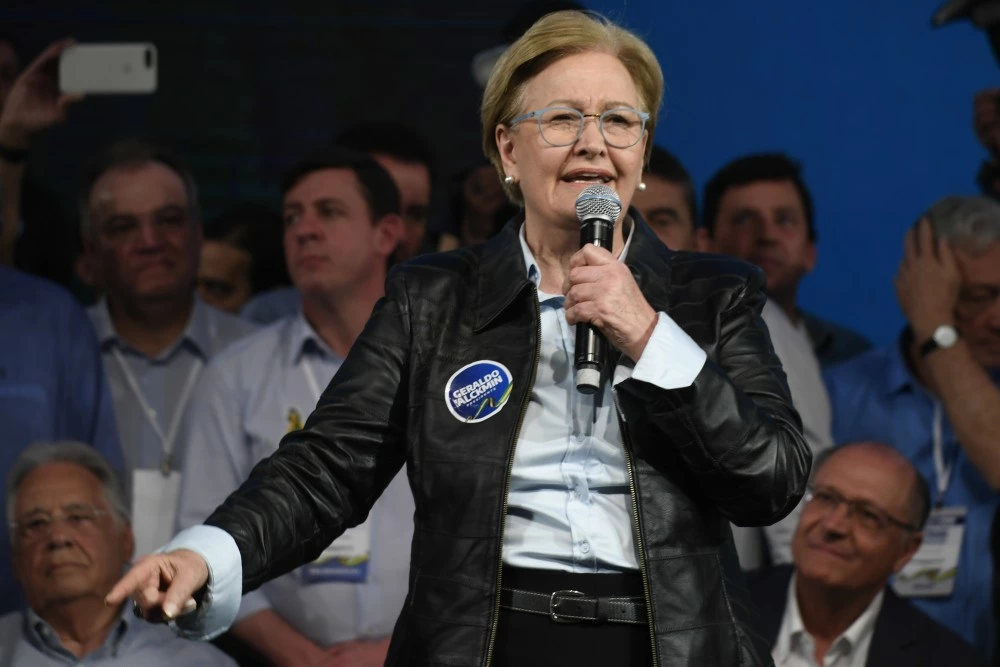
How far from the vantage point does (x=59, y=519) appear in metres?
3.95

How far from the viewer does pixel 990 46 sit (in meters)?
4.33

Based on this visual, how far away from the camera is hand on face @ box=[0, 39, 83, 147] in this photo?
14.8 ft

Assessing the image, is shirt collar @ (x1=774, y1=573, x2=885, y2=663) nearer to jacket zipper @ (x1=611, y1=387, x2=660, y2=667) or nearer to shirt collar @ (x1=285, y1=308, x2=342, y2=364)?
shirt collar @ (x1=285, y1=308, x2=342, y2=364)

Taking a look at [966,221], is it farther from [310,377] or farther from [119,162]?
[119,162]

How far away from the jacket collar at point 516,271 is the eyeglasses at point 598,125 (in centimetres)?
15

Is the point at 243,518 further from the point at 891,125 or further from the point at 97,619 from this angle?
the point at 891,125

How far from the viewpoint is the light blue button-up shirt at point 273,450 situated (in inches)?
153

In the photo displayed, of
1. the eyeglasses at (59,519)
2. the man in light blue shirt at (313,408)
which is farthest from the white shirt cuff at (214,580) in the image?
the eyeglasses at (59,519)

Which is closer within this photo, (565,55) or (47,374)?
(565,55)

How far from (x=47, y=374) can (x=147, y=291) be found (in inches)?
15.1

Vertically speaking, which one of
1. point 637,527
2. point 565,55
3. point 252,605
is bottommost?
point 252,605

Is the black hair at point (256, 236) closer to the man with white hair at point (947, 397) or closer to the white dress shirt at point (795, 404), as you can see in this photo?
the white dress shirt at point (795, 404)

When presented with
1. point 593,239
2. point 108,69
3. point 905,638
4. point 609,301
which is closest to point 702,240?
point 905,638

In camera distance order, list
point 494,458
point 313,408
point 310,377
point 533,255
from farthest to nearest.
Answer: point 310,377 < point 313,408 < point 533,255 < point 494,458
